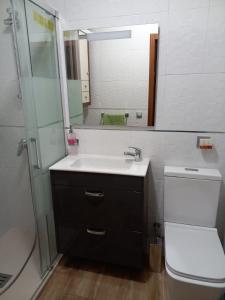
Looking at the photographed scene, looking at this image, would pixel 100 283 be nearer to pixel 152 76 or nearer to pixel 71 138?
pixel 71 138

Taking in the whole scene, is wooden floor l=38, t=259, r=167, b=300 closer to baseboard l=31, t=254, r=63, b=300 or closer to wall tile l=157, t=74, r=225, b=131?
baseboard l=31, t=254, r=63, b=300

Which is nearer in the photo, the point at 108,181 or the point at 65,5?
the point at 108,181

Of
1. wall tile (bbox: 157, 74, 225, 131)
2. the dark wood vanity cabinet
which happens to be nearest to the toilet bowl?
the dark wood vanity cabinet

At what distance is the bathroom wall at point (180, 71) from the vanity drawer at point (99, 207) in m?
0.42

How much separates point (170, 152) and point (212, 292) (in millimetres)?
939

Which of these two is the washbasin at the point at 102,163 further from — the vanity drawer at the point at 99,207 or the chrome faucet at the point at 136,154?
the vanity drawer at the point at 99,207

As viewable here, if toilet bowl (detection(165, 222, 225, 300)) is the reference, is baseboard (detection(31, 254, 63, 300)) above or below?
below

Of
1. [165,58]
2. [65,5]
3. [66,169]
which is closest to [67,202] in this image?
[66,169]

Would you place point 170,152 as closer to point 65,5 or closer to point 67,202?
point 67,202

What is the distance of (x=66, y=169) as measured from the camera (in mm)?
1516

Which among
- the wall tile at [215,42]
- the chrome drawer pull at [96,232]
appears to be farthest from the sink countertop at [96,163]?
the wall tile at [215,42]

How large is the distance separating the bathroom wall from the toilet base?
696 mm

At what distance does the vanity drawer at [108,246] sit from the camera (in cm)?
152

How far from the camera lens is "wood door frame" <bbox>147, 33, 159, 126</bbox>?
1.51 m
